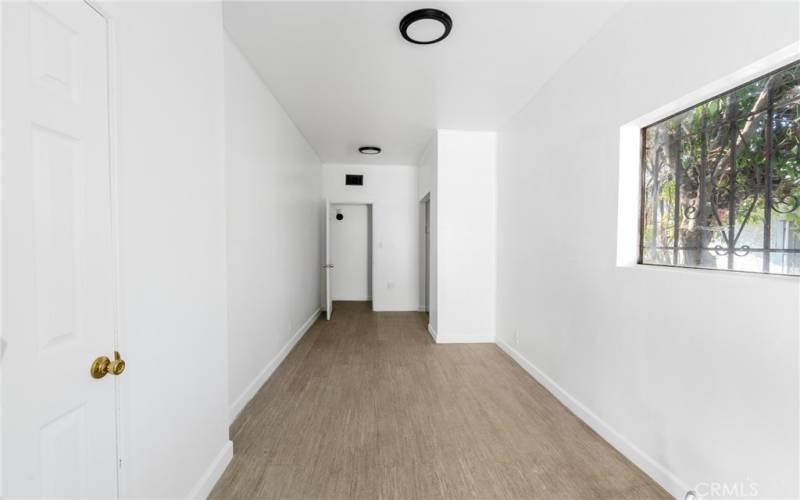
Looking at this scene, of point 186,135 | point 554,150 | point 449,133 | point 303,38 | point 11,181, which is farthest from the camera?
point 449,133

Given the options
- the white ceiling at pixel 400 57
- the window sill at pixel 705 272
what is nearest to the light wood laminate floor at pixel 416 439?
the window sill at pixel 705 272

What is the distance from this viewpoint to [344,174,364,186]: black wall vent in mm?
5871

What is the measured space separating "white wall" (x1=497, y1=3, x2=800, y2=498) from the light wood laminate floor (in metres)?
0.30

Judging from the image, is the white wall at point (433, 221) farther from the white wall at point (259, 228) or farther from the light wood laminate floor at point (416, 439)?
the white wall at point (259, 228)

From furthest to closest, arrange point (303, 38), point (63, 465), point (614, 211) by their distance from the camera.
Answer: point (303, 38), point (614, 211), point (63, 465)

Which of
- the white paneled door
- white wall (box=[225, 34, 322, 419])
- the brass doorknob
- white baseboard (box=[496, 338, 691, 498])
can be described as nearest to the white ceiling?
white wall (box=[225, 34, 322, 419])

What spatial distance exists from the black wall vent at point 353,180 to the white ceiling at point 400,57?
196 cm

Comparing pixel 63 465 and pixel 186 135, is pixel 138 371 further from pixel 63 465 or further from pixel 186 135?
pixel 186 135

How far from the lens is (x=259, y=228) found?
285cm

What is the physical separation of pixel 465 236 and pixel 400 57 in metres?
2.20

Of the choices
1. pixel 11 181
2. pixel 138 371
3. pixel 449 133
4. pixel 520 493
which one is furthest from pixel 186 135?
pixel 449 133

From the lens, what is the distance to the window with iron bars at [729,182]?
130 centimetres

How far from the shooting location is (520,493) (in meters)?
1.66

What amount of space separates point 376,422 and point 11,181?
215cm
